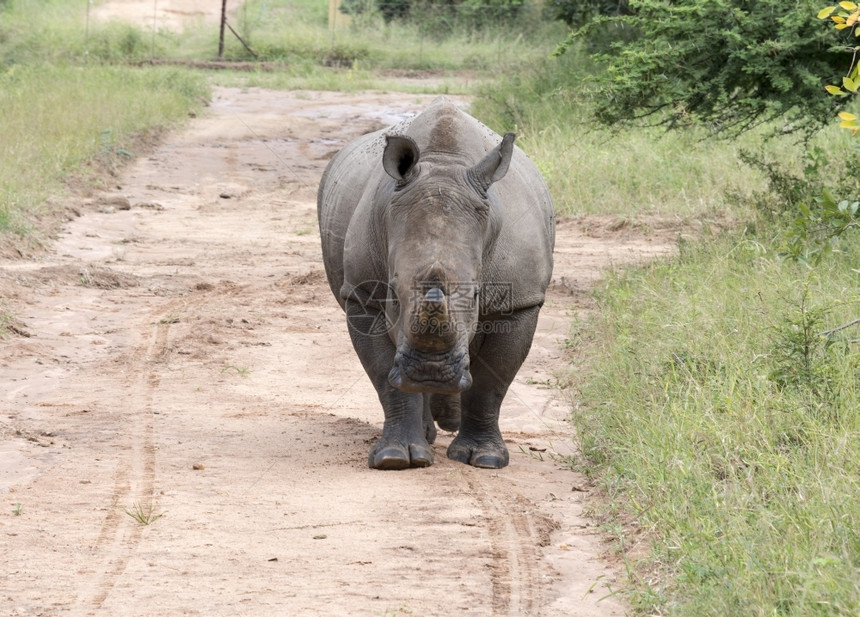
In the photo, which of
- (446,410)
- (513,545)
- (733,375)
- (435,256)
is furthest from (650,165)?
(513,545)

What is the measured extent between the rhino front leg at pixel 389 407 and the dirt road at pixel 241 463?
0.11 meters

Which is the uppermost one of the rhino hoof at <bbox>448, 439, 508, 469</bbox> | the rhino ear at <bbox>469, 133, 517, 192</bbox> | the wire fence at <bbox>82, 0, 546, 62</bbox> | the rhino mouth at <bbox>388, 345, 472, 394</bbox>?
the rhino ear at <bbox>469, 133, 517, 192</bbox>

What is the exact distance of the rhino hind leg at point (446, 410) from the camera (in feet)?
22.8

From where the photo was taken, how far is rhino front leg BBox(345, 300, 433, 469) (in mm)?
5938

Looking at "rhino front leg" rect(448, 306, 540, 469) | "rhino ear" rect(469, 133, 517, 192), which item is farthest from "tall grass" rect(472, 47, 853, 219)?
"rhino ear" rect(469, 133, 517, 192)

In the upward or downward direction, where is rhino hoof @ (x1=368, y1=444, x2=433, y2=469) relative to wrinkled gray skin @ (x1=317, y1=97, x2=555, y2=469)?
downward

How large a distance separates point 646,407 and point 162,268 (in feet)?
21.6

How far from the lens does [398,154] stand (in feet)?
17.4

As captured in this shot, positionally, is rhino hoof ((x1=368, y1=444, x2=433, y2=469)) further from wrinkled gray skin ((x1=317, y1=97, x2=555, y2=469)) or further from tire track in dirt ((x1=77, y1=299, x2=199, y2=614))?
tire track in dirt ((x1=77, y1=299, x2=199, y2=614))

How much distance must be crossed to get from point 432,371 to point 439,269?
1.41 ft

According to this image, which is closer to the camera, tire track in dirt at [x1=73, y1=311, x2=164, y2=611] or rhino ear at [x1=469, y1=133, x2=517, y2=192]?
tire track in dirt at [x1=73, y1=311, x2=164, y2=611]

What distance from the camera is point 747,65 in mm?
9523

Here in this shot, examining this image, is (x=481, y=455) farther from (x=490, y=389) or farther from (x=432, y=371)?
(x=432, y=371)

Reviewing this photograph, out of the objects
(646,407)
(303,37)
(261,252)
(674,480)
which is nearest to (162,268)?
(261,252)
